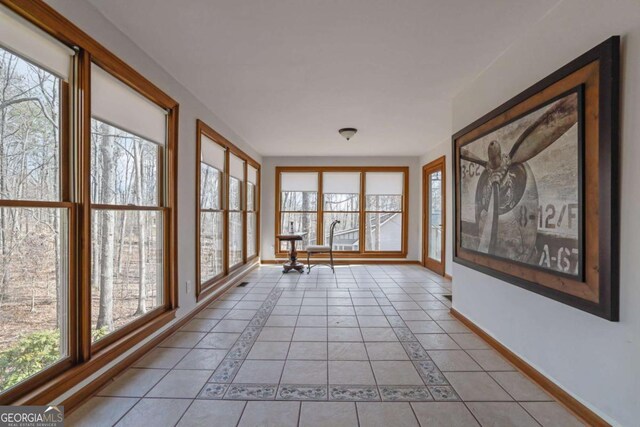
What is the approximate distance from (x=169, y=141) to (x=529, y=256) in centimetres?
304

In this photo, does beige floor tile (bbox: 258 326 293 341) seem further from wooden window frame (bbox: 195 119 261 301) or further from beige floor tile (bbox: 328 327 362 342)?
wooden window frame (bbox: 195 119 261 301)

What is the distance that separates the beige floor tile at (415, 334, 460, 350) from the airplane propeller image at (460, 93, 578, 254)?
2.81 ft

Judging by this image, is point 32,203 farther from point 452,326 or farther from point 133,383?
point 452,326

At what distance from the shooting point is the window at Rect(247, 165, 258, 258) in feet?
19.1

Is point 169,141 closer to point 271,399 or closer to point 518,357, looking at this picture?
point 271,399

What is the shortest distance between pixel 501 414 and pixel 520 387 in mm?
368

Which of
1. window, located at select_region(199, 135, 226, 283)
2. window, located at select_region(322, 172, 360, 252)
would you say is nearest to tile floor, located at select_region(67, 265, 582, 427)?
window, located at select_region(199, 135, 226, 283)

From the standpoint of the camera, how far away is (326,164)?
6.61 m

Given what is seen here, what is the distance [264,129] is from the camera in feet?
14.7

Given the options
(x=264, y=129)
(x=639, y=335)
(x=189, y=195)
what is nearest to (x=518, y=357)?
(x=639, y=335)

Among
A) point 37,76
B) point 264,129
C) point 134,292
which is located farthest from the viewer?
point 264,129

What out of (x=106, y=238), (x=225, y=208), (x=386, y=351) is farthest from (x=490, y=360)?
(x=225, y=208)

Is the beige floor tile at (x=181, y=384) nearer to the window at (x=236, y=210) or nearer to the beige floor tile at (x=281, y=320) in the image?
the beige floor tile at (x=281, y=320)

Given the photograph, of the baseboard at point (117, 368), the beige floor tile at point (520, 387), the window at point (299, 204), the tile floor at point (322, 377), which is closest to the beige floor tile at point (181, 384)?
the tile floor at point (322, 377)
